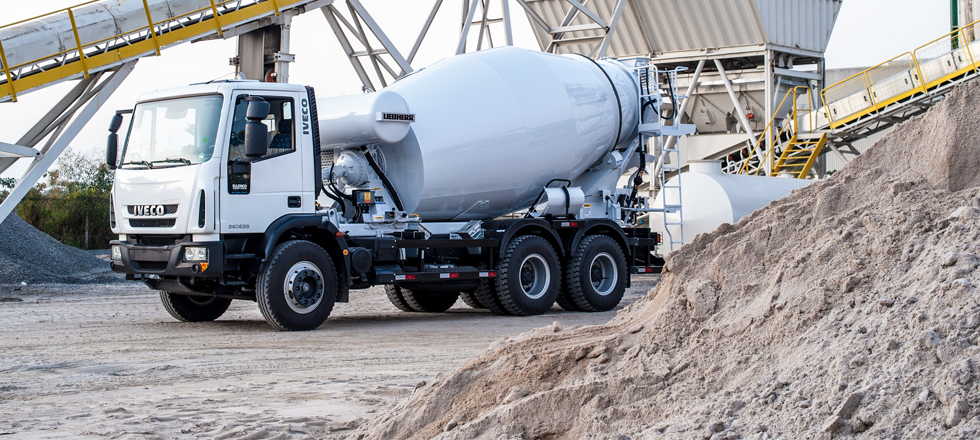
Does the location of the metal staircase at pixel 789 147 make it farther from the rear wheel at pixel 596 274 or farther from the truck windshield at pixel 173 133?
the truck windshield at pixel 173 133

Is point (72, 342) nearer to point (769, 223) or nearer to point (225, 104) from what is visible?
point (225, 104)

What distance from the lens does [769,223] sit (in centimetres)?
587

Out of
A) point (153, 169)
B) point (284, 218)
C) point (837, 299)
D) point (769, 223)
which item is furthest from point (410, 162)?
point (837, 299)

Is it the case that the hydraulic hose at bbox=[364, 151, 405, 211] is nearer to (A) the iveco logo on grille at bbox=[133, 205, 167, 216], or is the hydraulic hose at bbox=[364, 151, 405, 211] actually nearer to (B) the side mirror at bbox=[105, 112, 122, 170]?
(A) the iveco logo on grille at bbox=[133, 205, 167, 216]

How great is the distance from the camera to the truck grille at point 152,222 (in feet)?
32.3

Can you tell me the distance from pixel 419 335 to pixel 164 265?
113 inches

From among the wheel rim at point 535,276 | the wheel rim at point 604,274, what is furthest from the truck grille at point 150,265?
the wheel rim at point 604,274

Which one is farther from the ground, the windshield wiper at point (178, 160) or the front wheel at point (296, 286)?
the windshield wiper at point (178, 160)

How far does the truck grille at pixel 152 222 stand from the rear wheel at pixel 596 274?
213 inches

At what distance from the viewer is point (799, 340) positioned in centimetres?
457

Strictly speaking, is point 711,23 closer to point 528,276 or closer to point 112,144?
point 528,276

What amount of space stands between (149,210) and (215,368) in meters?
3.02

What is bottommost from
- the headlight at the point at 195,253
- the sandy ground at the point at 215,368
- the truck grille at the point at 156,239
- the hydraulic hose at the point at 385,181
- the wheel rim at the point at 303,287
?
the sandy ground at the point at 215,368

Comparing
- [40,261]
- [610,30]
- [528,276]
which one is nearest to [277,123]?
[528,276]
